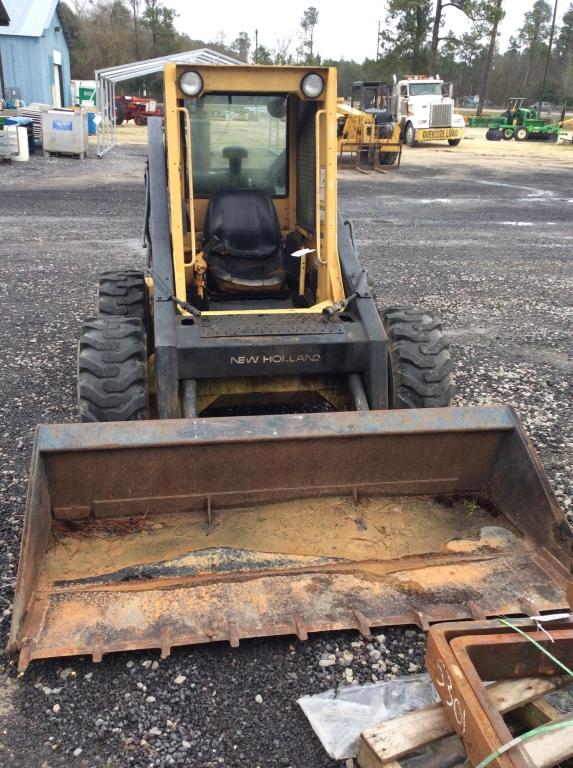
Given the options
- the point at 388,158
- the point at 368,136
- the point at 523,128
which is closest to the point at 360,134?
the point at 368,136

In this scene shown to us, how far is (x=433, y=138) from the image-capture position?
2756cm

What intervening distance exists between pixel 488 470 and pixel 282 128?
280cm

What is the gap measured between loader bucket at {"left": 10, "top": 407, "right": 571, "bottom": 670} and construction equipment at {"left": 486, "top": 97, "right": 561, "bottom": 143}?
32.9 metres

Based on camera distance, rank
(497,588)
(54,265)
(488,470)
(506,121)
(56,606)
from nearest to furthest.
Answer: (56,606)
(497,588)
(488,470)
(54,265)
(506,121)

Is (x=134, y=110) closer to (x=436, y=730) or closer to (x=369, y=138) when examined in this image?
(x=369, y=138)

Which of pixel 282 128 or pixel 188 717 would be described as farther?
pixel 282 128

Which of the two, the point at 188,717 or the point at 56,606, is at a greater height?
the point at 56,606

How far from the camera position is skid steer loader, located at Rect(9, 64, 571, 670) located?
9.34 ft

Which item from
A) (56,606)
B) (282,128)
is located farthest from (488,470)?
(282,128)

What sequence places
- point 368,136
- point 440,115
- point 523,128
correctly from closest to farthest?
point 368,136
point 440,115
point 523,128

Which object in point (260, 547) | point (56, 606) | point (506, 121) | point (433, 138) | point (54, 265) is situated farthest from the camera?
point (506, 121)

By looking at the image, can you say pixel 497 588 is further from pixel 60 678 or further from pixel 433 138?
pixel 433 138

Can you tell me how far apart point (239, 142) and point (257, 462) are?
8.22 ft

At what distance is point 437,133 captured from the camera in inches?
1075
